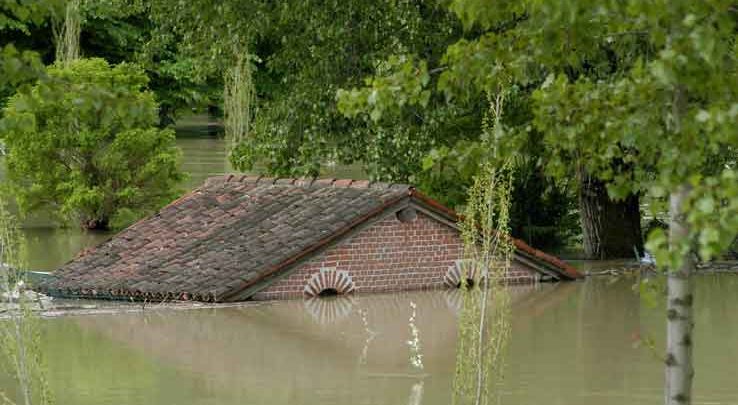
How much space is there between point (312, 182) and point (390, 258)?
184cm

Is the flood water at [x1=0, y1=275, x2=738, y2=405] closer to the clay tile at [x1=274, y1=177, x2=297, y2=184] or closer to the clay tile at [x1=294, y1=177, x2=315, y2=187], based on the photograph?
the clay tile at [x1=294, y1=177, x2=315, y2=187]

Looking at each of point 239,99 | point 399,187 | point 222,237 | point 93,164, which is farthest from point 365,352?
point 93,164

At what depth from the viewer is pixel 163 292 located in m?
20.4

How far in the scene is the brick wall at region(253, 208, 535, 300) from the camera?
20.7 m

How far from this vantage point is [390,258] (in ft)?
69.4

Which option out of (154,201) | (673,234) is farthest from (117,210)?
(673,234)

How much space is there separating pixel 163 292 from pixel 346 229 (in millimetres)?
2290

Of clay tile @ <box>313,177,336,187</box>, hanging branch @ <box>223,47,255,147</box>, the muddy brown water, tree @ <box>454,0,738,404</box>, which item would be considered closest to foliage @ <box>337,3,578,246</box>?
clay tile @ <box>313,177,336,187</box>

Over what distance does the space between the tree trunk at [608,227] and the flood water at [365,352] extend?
3666 millimetres

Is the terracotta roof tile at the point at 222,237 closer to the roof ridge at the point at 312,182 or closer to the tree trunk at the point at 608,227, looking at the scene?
the roof ridge at the point at 312,182

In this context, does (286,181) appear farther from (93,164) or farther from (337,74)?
(93,164)

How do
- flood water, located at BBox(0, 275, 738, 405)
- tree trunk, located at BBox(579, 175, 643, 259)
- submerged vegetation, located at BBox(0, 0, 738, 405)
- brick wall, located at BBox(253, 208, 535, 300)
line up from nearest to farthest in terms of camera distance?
1. submerged vegetation, located at BBox(0, 0, 738, 405)
2. flood water, located at BBox(0, 275, 738, 405)
3. brick wall, located at BBox(253, 208, 535, 300)
4. tree trunk, located at BBox(579, 175, 643, 259)

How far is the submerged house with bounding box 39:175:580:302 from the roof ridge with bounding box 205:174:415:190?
2cm

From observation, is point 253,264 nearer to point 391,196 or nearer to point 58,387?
point 391,196
